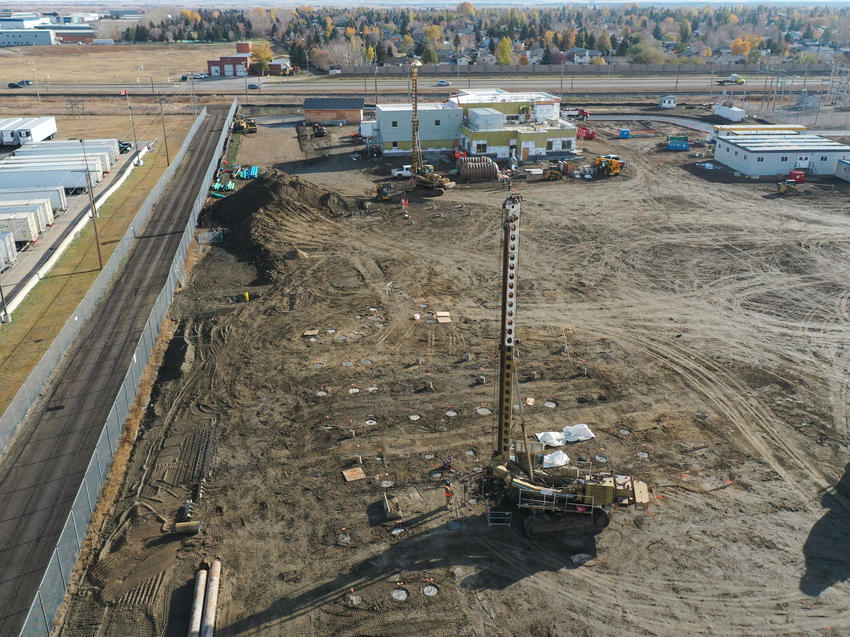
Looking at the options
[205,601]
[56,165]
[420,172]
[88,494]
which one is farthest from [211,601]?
[56,165]

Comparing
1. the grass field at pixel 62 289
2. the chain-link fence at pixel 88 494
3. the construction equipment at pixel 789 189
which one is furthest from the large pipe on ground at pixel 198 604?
the construction equipment at pixel 789 189

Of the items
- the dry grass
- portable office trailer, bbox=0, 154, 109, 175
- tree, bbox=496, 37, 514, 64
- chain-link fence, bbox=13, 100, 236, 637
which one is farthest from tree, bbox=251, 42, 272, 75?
chain-link fence, bbox=13, 100, 236, 637

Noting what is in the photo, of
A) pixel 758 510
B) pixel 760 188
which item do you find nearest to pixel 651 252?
pixel 760 188

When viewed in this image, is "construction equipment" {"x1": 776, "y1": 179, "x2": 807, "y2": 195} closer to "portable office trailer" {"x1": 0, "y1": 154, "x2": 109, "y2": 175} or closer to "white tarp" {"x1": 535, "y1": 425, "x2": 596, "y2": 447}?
"white tarp" {"x1": 535, "y1": 425, "x2": 596, "y2": 447}

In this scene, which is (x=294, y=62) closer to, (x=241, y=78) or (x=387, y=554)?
(x=241, y=78)

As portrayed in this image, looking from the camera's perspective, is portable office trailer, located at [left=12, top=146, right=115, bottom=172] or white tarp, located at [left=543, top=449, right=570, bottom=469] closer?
white tarp, located at [left=543, top=449, right=570, bottom=469]

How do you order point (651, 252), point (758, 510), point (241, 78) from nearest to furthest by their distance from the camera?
1. point (758, 510)
2. point (651, 252)
3. point (241, 78)
